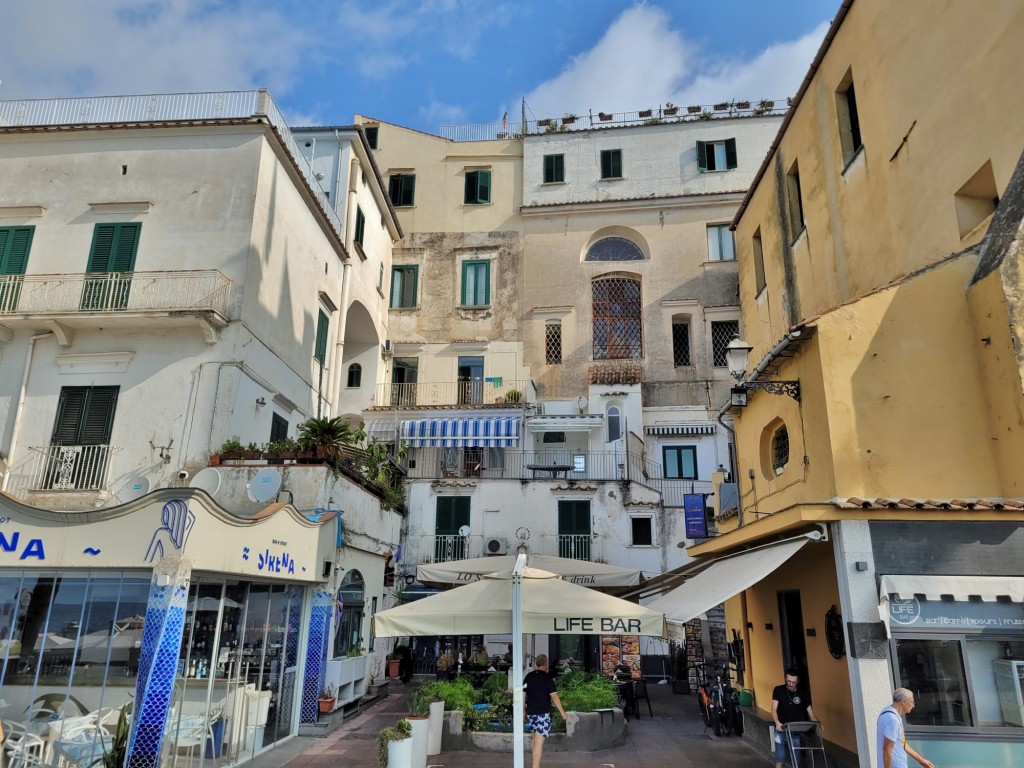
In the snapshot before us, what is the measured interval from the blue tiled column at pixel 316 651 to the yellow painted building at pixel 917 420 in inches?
269

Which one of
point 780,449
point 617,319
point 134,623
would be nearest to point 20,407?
point 134,623

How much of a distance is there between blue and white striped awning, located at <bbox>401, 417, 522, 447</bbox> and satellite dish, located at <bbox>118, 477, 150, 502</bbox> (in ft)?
35.7

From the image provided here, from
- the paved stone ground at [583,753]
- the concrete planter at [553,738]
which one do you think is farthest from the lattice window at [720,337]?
the concrete planter at [553,738]

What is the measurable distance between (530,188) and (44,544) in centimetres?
2279

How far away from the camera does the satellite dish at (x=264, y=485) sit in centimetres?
1226

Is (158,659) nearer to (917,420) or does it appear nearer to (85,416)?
(85,416)

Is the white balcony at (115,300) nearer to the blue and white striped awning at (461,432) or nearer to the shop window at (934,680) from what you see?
the blue and white striped awning at (461,432)

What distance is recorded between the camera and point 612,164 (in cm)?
2781

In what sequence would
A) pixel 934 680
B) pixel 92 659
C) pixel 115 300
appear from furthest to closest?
1. pixel 115 300
2. pixel 92 659
3. pixel 934 680

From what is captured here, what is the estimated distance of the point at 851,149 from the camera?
38.0 ft

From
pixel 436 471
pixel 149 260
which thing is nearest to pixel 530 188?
pixel 436 471

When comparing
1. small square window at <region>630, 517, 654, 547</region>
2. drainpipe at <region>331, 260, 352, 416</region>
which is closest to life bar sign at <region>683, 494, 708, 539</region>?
small square window at <region>630, 517, 654, 547</region>

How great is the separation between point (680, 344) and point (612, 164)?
25.6ft

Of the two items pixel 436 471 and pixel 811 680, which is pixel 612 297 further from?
pixel 811 680
